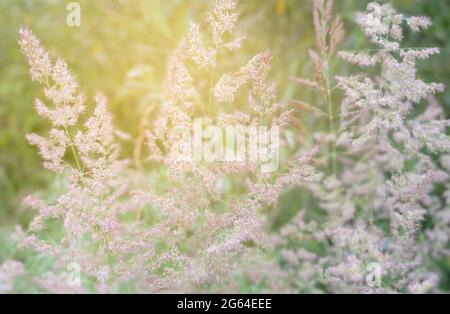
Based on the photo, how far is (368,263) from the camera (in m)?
1.61

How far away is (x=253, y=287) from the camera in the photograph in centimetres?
192

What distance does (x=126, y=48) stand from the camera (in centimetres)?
331

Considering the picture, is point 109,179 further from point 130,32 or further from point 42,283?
point 130,32

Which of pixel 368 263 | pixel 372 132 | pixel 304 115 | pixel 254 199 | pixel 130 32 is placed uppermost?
pixel 130 32

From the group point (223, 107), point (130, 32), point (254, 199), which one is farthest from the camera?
point (130, 32)

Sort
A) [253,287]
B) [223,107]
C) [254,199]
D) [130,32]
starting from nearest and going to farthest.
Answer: [254,199] → [253,287] → [223,107] → [130,32]

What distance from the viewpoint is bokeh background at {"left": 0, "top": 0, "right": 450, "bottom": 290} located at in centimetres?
282

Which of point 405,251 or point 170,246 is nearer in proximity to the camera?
point 170,246

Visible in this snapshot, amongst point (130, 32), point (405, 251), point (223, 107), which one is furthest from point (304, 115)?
point (405, 251)

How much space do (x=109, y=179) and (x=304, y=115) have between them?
1526 millimetres

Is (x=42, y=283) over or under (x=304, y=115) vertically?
under

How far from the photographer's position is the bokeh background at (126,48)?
2.82m
